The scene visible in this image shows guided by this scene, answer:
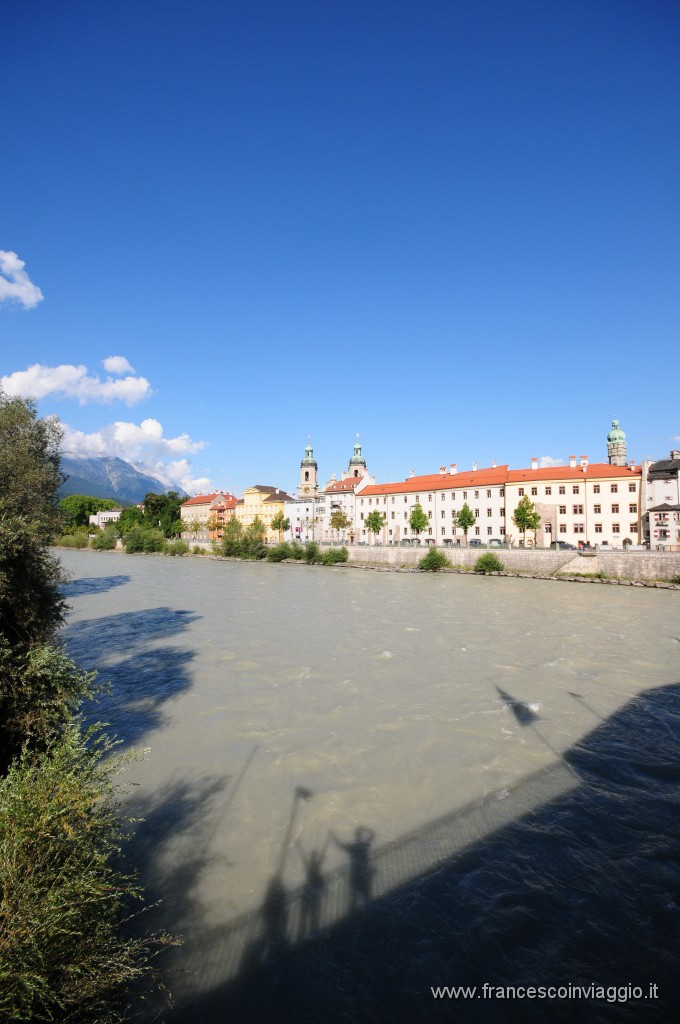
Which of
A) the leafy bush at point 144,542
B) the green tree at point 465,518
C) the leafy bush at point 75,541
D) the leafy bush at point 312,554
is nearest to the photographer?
the leafy bush at point 312,554

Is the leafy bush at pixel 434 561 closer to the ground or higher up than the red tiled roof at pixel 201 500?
closer to the ground

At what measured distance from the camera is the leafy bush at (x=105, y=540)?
289 ft

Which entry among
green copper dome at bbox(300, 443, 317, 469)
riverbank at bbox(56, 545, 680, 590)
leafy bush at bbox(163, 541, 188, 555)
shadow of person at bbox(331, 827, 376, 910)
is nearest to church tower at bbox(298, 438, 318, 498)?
green copper dome at bbox(300, 443, 317, 469)

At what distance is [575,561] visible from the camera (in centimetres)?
4338

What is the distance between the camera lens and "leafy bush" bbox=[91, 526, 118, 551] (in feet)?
289

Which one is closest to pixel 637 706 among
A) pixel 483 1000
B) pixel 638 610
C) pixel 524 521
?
pixel 483 1000

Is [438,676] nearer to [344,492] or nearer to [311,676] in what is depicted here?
[311,676]

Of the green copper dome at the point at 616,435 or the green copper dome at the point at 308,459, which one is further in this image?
the green copper dome at the point at 308,459

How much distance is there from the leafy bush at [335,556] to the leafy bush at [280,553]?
6.02m

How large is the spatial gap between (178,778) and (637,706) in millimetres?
10997

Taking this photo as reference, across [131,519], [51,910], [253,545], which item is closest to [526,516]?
[253,545]

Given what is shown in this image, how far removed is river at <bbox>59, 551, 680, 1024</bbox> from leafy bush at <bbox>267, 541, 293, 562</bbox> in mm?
46881

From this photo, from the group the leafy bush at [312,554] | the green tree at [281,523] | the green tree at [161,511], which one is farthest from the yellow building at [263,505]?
the leafy bush at [312,554]

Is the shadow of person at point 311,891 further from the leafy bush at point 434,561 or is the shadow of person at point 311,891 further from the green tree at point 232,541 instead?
the green tree at point 232,541
